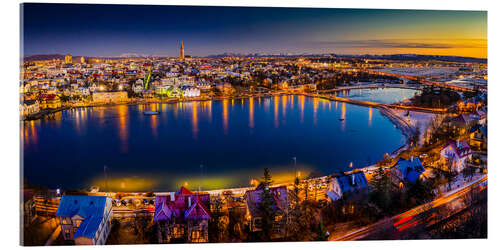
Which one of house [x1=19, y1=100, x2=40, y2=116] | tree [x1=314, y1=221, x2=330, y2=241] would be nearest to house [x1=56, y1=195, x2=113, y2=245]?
house [x1=19, y1=100, x2=40, y2=116]

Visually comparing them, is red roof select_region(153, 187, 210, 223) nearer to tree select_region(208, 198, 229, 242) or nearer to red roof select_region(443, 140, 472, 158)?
tree select_region(208, 198, 229, 242)

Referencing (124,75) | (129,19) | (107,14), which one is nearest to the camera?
(107,14)

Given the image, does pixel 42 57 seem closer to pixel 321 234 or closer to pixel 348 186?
pixel 321 234

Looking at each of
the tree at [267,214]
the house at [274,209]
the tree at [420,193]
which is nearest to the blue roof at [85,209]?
the house at [274,209]

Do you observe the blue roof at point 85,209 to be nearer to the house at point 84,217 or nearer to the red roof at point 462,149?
the house at point 84,217

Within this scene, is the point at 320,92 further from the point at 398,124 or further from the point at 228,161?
the point at 228,161
